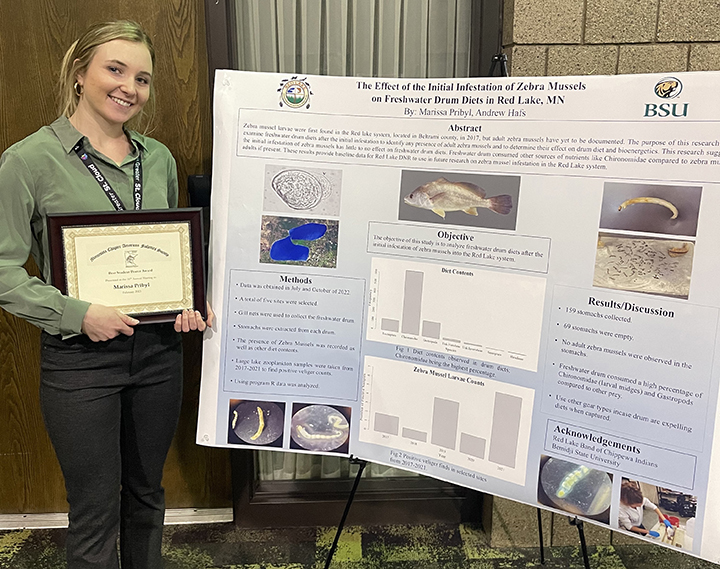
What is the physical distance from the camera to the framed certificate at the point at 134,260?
1.27 metres

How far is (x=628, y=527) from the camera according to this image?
47.0 inches

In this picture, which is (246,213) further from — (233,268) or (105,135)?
(105,135)

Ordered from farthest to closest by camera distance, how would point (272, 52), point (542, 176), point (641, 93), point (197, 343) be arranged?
point (197, 343), point (272, 52), point (542, 176), point (641, 93)

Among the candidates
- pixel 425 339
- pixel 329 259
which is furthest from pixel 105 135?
pixel 425 339

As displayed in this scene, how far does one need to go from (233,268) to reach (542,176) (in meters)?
0.76

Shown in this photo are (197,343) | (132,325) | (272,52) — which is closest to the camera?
(132,325)

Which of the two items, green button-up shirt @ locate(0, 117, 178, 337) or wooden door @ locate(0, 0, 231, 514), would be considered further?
wooden door @ locate(0, 0, 231, 514)

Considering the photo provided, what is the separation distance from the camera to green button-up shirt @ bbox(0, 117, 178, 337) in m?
1.23

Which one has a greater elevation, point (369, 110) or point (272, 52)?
point (272, 52)

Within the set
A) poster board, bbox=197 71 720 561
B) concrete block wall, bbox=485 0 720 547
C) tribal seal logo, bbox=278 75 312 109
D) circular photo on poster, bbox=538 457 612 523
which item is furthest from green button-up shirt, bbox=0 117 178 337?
concrete block wall, bbox=485 0 720 547

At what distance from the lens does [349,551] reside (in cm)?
201

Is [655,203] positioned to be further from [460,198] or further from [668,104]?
[460,198]

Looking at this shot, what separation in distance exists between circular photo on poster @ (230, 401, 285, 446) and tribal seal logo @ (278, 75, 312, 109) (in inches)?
29.4

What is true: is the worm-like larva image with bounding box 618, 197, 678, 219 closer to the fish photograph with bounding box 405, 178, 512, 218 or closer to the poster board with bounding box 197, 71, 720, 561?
the poster board with bounding box 197, 71, 720, 561
